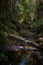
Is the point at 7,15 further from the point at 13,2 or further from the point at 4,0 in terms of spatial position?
the point at 13,2

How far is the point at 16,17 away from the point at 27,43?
12.7 ft

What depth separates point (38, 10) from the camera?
751 inches

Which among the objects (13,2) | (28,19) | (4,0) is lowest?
(4,0)

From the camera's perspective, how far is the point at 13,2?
1350 centimetres

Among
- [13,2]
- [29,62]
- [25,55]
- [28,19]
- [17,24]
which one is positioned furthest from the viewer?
[28,19]

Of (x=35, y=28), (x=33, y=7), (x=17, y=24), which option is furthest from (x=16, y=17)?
(x=33, y=7)

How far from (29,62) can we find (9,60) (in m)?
0.78

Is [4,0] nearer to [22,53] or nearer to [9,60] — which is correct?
[22,53]

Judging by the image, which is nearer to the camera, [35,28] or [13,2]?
[13,2]

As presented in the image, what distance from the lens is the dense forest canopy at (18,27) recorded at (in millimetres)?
8795

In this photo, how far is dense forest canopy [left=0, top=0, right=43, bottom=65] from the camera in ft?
28.9

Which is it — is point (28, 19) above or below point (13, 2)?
above

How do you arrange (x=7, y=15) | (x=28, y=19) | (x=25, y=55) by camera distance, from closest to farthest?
(x=25, y=55)
(x=7, y=15)
(x=28, y=19)

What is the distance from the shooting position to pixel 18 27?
14438 mm
